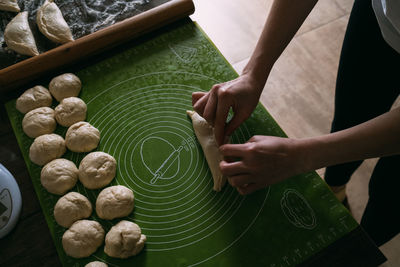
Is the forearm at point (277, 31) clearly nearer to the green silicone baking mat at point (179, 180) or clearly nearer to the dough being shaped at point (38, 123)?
the green silicone baking mat at point (179, 180)

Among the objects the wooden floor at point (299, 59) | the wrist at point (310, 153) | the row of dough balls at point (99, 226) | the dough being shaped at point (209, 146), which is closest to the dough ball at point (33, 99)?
→ the row of dough balls at point (99, 226)

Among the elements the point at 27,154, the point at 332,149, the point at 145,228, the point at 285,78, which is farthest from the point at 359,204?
the point at 27,154

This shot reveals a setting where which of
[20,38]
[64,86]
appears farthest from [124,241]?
[20,38]

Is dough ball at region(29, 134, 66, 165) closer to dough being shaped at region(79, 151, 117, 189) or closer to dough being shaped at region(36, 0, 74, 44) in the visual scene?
dough being shaped at region(79, 151, 117, 189)

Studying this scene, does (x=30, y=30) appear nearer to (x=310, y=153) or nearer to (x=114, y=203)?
(x=114, y=203)

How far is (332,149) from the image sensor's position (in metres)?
0.77

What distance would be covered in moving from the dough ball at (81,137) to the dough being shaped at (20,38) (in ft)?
1.18

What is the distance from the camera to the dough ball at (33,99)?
3.51 ft

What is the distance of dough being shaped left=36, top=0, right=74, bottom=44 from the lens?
116 centimetres

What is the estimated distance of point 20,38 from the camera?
1.13 meters

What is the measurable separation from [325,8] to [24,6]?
2024mm

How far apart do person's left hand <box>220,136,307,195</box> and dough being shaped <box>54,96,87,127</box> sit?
1.84 ft

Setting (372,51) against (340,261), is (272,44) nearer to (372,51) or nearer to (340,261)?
(372,51)

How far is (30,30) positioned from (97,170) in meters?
0.66
